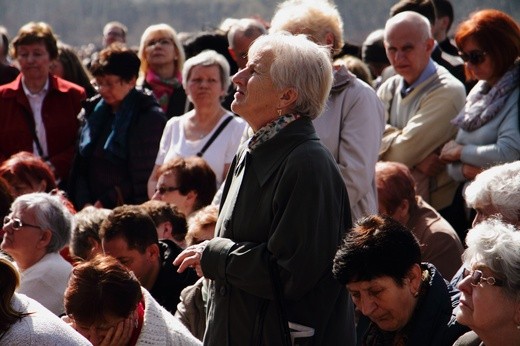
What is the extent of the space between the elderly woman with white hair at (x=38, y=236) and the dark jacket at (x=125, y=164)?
1.47 meters

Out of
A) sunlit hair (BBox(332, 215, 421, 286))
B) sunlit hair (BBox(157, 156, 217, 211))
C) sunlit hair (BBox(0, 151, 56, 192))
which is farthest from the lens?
sunlit hair (BBox(0, 151, 56, 192))

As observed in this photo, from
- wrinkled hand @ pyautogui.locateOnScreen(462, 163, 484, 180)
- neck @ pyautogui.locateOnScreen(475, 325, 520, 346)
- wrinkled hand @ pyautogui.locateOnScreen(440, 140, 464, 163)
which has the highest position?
neck @ pyautogui.locateOnScreen(475, 325, 520, 346)

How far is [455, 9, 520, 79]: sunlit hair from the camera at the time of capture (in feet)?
21.4

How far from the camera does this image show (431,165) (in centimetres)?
712

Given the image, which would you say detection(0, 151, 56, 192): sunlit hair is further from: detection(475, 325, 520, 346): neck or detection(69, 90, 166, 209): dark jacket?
detection(475, 325, 520, 346): neck

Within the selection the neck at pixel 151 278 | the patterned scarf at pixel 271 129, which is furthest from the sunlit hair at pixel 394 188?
the patterned scarf at pixel 271 129

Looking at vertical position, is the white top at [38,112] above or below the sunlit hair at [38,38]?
below

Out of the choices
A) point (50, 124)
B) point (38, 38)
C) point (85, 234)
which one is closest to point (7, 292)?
point (85, 234)

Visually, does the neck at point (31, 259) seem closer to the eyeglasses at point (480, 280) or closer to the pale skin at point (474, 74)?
the pale skin at point (474, 74)

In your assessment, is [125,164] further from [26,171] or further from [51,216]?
[51,216]

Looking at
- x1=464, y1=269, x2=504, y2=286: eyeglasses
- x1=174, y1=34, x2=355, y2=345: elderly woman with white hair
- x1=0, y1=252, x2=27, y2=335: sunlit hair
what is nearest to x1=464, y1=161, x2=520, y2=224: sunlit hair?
x1=174, y1=34, x2=355, y2=345: elderly woman with white hair

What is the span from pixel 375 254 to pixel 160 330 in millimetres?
1021

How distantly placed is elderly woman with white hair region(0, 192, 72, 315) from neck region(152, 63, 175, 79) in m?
3.05

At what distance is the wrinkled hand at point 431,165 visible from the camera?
711cm
